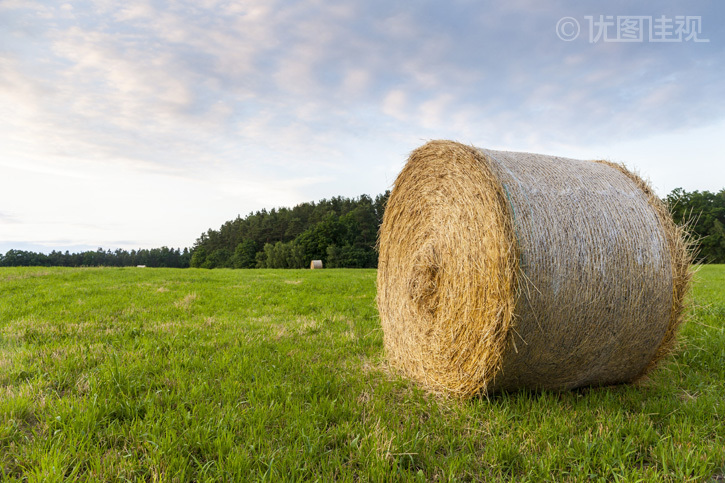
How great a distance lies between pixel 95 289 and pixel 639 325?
13472mm

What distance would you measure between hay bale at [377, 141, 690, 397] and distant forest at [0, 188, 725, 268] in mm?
34838

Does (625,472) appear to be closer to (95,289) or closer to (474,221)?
(474,221)

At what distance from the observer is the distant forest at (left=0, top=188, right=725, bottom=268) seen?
47906 mm

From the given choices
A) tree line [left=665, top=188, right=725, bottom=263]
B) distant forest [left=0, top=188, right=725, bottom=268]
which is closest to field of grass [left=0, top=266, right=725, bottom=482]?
distant forest [left=0, top=188, right=725, bottom=268]

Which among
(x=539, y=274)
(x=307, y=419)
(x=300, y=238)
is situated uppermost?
(x=300, y=238)

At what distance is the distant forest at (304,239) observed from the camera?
47906mm

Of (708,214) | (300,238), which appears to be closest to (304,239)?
(300,238)

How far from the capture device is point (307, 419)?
11.9ft

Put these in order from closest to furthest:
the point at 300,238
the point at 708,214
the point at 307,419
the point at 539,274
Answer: the point at 307,419 → the point at 539,274 → the point at 708,214 → the point at 300,238

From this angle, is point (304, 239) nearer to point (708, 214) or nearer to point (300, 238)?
point (300, 238)

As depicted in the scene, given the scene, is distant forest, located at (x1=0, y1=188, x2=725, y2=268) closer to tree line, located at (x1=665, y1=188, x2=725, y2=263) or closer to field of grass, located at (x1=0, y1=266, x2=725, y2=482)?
tree line, located at (x1=665, y1=188, x2=725, y2=263)

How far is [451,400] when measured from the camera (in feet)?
14.4

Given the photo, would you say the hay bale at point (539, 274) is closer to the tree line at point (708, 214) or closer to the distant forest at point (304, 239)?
the distant forest at point (304, 239)

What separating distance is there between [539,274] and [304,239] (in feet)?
169
